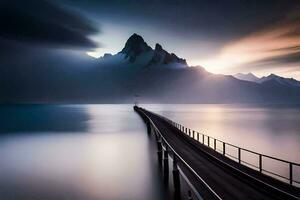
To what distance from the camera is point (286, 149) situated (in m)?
65.0

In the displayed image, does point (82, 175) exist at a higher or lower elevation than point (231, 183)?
lower

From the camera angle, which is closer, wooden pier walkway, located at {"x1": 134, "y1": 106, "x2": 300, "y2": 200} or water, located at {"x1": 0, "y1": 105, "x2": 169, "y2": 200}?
wooden pier walkway, located at {"x1": 134, "y1": 106, "x2": 300, "y2": 200}

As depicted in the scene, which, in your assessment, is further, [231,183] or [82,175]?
[82,175]

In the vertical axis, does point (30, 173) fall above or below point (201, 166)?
below

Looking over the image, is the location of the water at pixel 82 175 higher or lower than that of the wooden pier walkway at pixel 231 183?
lower

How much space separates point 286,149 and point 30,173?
169ft

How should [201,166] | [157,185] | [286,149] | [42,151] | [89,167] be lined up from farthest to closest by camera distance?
[286,149]
[42,151]
[89,167]
[157,185]
[201,166]

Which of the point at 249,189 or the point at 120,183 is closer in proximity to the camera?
the point at 249,189

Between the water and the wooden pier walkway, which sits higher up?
the wooden pier walkway

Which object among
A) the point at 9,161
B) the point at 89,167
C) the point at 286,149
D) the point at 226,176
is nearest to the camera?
the point at 226,176

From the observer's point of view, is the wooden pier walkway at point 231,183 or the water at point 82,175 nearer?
the wooden pier walkway at point 231,183

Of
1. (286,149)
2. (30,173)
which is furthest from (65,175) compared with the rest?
(286,149)

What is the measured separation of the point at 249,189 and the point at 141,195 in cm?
1199

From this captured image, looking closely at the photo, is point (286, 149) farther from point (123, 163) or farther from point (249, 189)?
point (249, 189)
